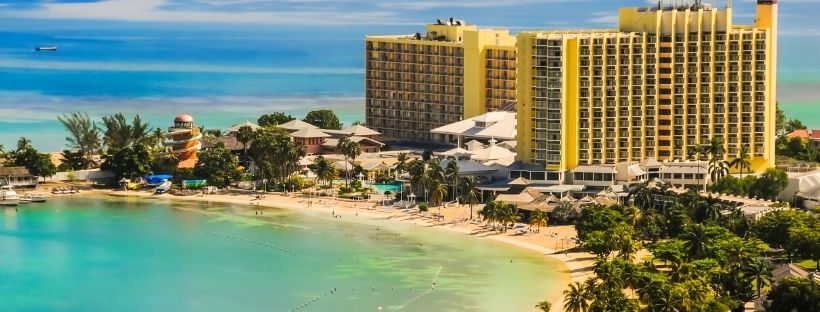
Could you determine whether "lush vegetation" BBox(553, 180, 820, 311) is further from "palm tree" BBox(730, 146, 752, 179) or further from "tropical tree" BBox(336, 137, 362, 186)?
"tropical tree" BBox(336, 137, 362, 186)

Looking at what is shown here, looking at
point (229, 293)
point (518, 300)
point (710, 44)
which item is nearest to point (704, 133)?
point (710, 44)

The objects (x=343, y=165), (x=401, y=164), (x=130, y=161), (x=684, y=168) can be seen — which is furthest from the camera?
(x=343, y=165)

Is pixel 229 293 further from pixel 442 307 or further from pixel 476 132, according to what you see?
pixel 476 132

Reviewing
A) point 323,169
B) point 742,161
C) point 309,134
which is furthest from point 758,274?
point 309,134

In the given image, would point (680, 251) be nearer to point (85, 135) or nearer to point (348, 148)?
point (348, 148)

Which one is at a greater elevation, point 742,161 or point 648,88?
point 648,88

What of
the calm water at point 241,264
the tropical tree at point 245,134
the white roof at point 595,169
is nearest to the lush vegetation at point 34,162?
the calm water at point 241,264
